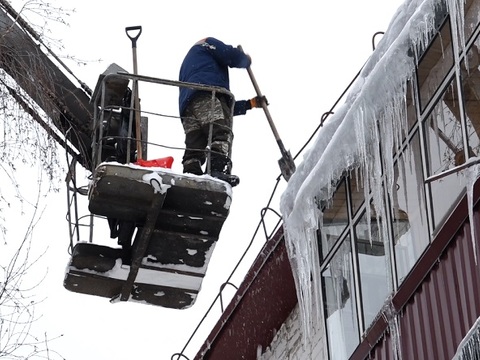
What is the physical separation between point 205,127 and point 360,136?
2024 millimetres

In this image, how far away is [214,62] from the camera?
12.7 meters

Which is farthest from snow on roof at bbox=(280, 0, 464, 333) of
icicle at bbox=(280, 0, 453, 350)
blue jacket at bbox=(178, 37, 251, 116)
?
blue jacket at bbox=(178, 37, 251, 116)

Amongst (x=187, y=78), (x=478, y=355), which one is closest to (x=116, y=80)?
(x=187, y=78)

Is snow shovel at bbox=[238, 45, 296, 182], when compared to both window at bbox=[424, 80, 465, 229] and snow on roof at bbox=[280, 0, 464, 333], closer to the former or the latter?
snow on roof at bbox=[280, 0, 464, 333]

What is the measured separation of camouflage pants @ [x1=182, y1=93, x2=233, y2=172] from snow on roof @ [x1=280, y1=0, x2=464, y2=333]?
0.73 metres

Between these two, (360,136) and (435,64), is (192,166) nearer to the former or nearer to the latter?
(360,136)

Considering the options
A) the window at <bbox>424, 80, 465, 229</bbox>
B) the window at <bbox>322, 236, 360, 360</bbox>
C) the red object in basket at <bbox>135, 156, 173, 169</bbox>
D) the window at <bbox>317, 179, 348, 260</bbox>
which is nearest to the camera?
the window at <bbox>424, 80, 465, 229</bbox>

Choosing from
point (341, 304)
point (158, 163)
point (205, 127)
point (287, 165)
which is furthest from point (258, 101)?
point (341, 304)

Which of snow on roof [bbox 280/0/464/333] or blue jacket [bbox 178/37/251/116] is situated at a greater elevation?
blue jacket [bbox 178/37/251/116]

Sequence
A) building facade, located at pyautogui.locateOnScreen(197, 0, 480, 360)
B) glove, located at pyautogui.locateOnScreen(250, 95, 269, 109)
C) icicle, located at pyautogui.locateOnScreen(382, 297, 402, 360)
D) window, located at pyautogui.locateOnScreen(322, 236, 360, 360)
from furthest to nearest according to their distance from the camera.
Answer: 1. glove, located at pyautogui.locateOnScreen(250, 95, 269, 109)
2. window, located at pyautogui.locateOnScreen(322, 236, 360, 360)
3. icicle, located at pyautogui.locateOnScreen(382, 297, 402, 360)
4. building facade, located at pyautogui.locateOnScreen(197, 0, 480, 360)

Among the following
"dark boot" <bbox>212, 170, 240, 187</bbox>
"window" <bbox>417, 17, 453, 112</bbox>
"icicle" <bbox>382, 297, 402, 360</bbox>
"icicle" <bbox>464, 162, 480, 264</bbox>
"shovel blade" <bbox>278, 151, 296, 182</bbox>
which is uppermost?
"shovel blade" <bbox>278, 151, 296, 182</bbox>

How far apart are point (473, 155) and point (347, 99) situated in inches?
92.6

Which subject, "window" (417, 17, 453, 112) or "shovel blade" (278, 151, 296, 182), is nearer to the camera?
"window" (417, 17, 453, 112)

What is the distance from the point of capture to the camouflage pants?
12117 mm
